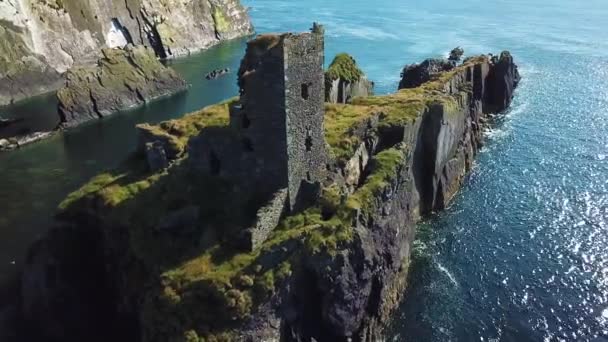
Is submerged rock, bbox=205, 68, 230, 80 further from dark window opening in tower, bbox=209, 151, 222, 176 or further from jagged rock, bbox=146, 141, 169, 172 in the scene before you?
dark window opening in tower, bbox=209, 151, 222, 176

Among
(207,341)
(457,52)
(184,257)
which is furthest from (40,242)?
(457,52)

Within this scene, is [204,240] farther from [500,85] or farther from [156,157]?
[500,85]

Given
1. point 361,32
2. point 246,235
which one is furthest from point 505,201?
point 361,32

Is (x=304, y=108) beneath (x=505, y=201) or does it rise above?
above

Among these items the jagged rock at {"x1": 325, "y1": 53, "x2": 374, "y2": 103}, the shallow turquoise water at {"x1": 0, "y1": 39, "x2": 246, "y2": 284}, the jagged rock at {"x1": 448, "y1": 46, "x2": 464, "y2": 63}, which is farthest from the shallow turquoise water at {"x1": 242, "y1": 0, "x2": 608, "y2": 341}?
the shallow turquoise water at {"x1": 0, "y1": 39, "x2": 246, "y2": 284}

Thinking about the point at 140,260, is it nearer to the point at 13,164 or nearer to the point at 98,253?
the point at 98,253
